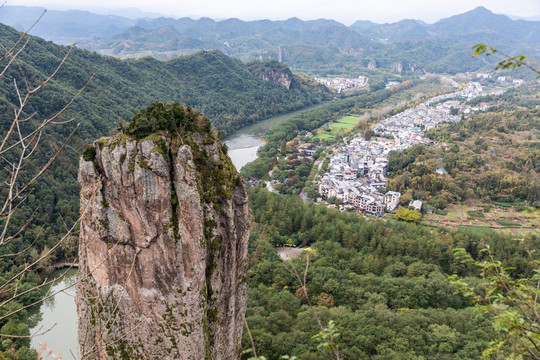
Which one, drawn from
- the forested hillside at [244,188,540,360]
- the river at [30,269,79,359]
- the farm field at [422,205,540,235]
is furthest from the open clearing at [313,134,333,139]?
the river at [30,269,79,359]

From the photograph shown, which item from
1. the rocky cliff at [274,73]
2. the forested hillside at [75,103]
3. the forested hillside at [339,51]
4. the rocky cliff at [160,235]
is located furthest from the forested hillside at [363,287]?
the forested hillside at [339,51]

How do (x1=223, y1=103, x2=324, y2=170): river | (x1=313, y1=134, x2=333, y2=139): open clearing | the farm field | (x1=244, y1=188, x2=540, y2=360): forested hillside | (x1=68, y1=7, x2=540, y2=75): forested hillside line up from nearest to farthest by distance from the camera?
(x1=244, y1=188, x2=540, y2=360): forested hillside
the farm field
(x1=223, y1=103, x2=324, y2=170): river
(x1=313, y1=134, x2=333, y2=139): open clearing
(x1=68, y1=7, x2=540, y2=75): forested hillside

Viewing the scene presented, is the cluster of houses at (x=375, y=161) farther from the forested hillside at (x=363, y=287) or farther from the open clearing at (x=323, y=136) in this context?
the forested hillside at (x=363, y=287)

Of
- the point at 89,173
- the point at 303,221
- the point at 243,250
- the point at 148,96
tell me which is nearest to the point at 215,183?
the point at 243,250

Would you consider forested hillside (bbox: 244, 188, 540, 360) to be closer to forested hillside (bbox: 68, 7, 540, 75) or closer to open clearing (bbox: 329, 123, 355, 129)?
open clearing (bbox: 329, 123, 355, 129)

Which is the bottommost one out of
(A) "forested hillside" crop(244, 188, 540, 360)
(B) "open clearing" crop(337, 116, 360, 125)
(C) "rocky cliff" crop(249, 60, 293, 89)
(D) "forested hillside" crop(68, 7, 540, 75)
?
(A) "forested hillside" crop(244, 188, 540, 360)

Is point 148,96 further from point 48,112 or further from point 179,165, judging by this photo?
point 179,165
